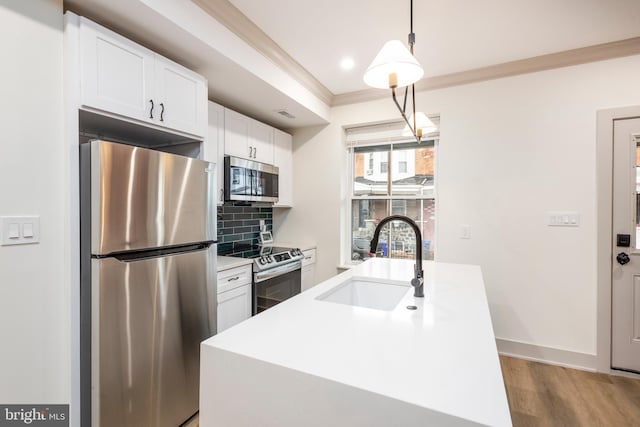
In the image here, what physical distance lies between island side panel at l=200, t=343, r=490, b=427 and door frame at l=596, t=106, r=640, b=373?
268 centimetres

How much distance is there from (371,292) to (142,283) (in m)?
1.28

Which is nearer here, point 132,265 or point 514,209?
point 132,265

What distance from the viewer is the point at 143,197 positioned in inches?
63.1

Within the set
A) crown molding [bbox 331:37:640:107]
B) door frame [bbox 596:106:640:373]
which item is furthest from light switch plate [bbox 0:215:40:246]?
door frame [bbox 596:106:640:373]

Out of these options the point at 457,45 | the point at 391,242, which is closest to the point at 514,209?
the point at 391,242

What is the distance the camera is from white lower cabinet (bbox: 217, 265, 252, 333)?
2.29 metres

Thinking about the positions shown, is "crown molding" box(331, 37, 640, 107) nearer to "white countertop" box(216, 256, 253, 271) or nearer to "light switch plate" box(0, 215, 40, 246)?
"white countertop" box(216, 256, 253, 271)

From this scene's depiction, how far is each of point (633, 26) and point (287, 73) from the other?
8.48 ft

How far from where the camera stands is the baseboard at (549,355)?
8.19 feet

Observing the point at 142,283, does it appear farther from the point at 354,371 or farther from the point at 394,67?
the point at 394,67

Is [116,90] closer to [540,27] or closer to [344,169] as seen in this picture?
[344,169]

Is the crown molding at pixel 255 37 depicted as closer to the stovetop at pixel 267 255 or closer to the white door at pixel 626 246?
the stovetop at pixel 267 255

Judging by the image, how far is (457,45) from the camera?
7.94ft

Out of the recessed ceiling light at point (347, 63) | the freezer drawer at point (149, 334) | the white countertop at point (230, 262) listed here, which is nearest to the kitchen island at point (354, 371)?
the freezer drawer at point (149, 334)
